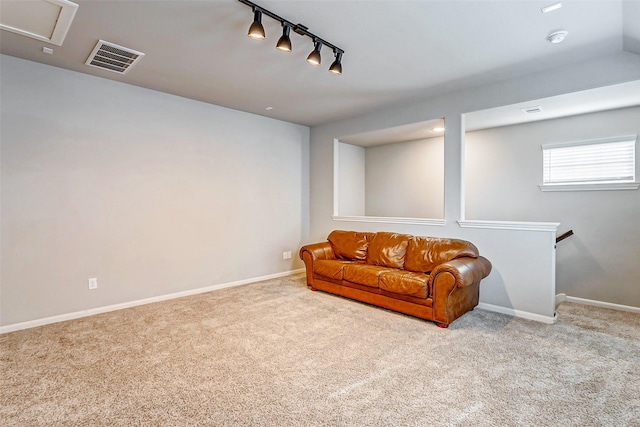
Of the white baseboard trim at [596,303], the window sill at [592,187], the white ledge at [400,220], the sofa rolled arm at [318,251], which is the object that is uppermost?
the window sill at [592,187]

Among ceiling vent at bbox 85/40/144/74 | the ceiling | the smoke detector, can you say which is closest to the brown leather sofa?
the ceiling

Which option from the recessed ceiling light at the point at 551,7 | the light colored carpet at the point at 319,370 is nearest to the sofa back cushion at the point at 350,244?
the light colored carpet at the point at 319,370

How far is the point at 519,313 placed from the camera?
359 cm

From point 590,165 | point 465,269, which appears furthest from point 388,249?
point 590,165

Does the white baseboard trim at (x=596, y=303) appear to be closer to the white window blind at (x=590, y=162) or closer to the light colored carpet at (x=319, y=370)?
the light colored carpet at (x=319, y=370)

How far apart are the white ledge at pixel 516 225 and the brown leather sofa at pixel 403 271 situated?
30cm

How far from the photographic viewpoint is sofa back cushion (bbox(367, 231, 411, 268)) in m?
4.15

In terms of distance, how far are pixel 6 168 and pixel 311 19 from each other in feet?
10.5

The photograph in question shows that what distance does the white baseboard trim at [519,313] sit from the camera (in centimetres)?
338

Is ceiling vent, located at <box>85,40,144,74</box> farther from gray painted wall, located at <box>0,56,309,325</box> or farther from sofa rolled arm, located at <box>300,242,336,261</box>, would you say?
sofa rolled arm, located at <box>300,242,336,261</box>

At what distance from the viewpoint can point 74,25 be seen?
8.36 ft

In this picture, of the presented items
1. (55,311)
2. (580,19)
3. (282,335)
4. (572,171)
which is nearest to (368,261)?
(282,335)

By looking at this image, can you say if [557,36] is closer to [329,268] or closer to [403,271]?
[403,271]

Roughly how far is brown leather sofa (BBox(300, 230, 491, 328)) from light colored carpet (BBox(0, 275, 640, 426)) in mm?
191
